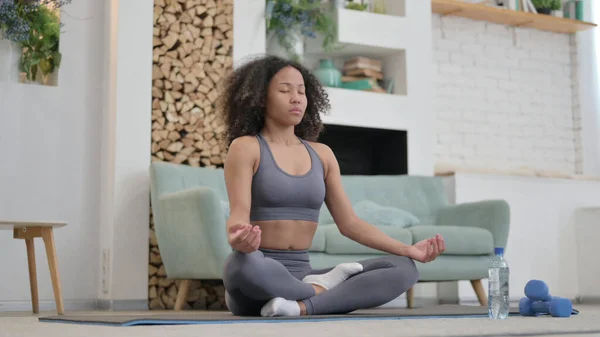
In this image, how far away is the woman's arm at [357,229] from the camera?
2.53 m

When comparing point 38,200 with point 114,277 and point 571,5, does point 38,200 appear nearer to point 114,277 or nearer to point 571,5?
point 114,277

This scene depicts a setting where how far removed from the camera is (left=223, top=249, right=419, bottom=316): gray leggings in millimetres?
2389

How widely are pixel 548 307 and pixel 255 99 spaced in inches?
42.9

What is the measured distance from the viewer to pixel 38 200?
4547 millimetres

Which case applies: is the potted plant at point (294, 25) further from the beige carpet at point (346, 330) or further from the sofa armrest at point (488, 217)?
the beige carpet at point (346, 330)

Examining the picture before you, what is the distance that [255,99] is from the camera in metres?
2.67

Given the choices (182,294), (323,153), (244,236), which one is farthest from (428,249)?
(182,294)

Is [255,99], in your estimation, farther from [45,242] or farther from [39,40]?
[39,40]

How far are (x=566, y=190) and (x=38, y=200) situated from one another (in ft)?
11.2

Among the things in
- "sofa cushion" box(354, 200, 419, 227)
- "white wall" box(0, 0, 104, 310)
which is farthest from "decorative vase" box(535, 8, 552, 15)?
"white wall" box(0, 0, 104, 310)

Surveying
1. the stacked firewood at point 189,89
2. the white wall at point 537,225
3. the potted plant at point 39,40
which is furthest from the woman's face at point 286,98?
the white wall at point 537,225

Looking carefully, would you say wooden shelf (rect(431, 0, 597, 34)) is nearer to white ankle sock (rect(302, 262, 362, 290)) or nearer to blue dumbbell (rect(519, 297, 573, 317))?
blue dumbbell (rect(519, 297, 573, 317))

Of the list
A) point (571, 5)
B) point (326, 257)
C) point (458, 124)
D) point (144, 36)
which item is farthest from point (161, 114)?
point (571, 5)

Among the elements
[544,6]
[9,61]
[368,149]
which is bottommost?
[368,149]
